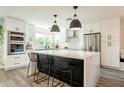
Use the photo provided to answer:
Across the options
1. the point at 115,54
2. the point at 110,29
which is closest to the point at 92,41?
the point at 110,29

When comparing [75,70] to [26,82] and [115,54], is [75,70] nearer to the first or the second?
[26,82]

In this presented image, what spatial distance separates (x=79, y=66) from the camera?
7.70 ft

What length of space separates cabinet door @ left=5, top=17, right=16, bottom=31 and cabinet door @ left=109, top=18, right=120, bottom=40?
4513 millimetres

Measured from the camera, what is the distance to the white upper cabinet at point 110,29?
4519mm

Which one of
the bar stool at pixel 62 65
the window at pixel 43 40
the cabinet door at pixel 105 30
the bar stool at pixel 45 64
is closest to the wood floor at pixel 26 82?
the bar stool at pixel 45 64

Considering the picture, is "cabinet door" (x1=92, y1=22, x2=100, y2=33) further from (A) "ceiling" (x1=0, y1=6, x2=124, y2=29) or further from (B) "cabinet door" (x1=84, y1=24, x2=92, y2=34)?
(A) "ceiling" (x1=0, y1=6, x2=124, y2=29)

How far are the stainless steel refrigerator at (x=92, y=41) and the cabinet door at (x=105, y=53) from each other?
0.21 meters

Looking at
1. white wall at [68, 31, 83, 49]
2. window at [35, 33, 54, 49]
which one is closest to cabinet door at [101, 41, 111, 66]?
white wall at [68, 31, 83, 49]

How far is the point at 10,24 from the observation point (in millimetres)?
4438

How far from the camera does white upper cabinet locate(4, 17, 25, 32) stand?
4336mm

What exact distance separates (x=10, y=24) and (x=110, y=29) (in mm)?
4612

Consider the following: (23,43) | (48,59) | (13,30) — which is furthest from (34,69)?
(13,30)
